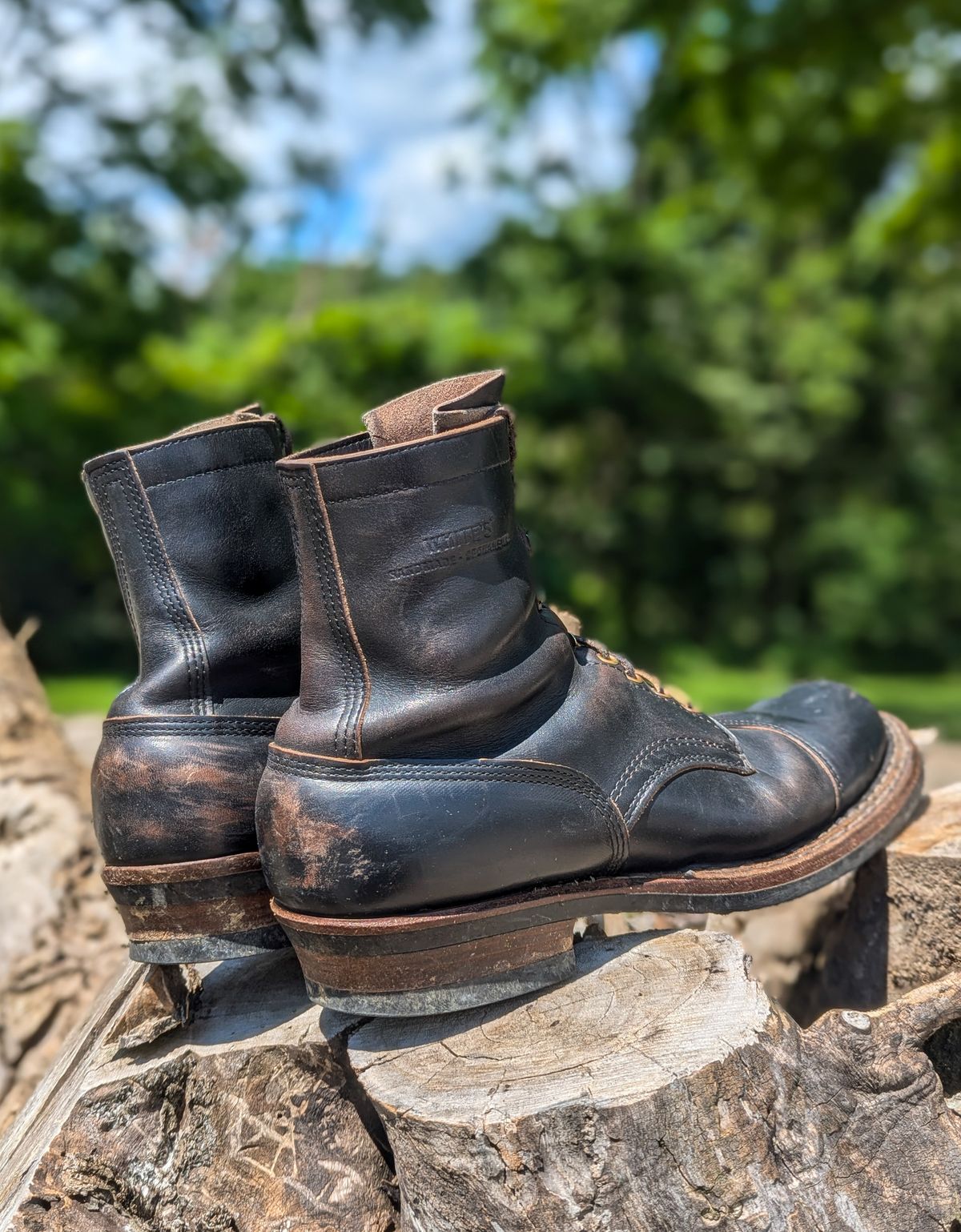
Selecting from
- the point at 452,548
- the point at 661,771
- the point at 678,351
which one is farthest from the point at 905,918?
the point at 678,351

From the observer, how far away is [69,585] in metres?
14.8

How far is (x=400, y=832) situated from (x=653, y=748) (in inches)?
18.1

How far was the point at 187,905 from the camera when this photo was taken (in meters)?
1.58

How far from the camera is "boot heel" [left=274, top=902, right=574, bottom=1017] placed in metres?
1.42

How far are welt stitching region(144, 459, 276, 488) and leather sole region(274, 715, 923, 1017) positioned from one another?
66cm

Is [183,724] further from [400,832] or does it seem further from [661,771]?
[661,771]

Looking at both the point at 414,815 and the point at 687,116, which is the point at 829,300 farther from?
the point at 414,815

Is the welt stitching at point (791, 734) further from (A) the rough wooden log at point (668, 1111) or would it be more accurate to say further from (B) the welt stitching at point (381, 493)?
(B) the welt stitching at point (381, 493)

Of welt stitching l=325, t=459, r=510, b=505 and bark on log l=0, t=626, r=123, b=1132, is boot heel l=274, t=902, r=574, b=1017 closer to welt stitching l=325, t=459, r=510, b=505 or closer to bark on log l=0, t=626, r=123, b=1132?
welt stitching l=325, t=459, r=510, b=505

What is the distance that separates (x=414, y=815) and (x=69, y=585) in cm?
1461

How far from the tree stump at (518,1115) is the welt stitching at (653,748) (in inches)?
10.4

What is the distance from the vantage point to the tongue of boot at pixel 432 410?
4.81ft

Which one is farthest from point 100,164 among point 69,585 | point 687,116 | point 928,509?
point 928,509

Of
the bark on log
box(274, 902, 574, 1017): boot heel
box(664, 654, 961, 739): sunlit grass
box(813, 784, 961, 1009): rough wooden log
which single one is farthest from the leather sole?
box(664, 654, 961, 739): sunlit grass
